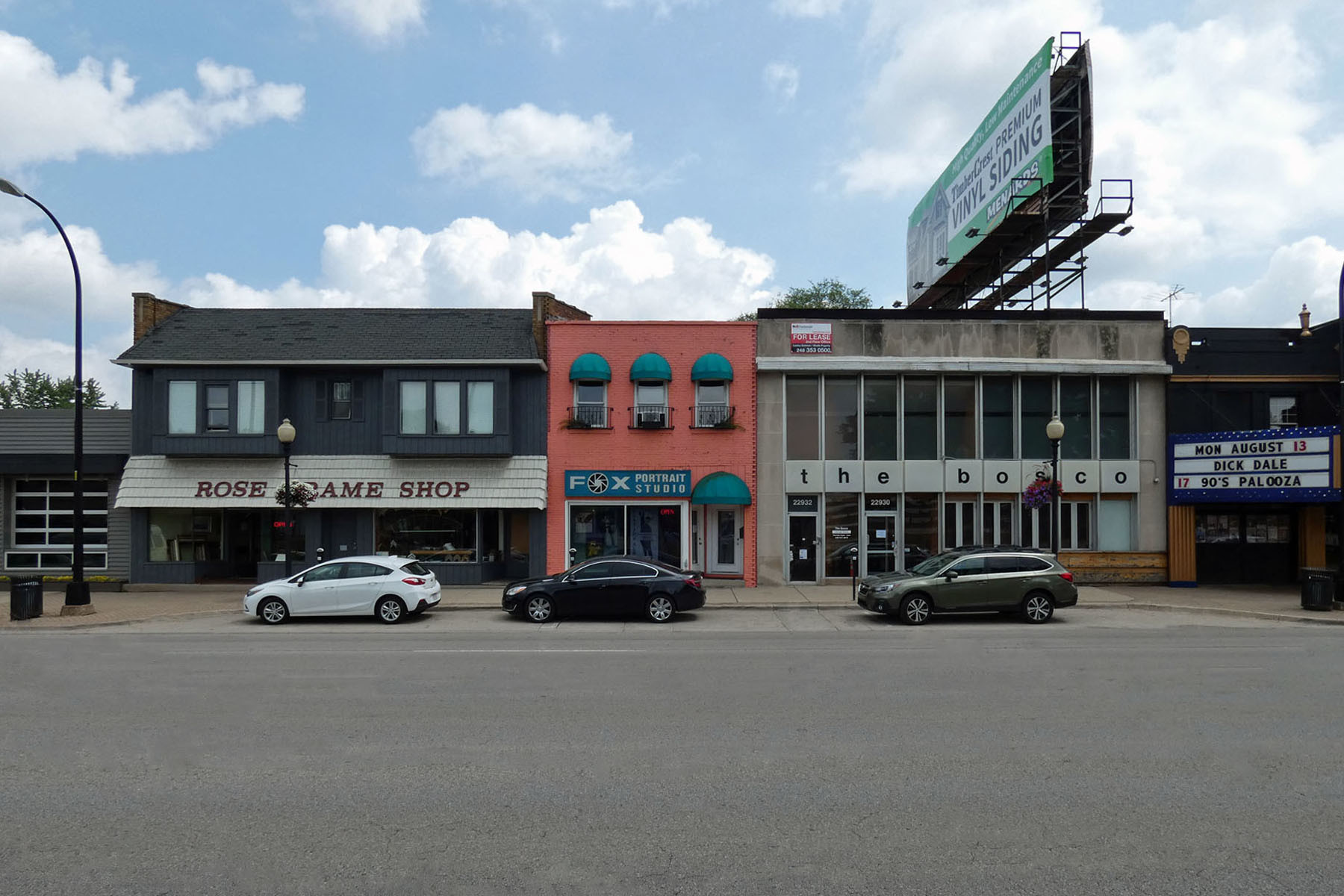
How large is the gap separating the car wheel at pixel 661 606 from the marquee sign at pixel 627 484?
5792 mm

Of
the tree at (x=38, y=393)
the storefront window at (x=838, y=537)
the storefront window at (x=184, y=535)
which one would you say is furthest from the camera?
the tree at (x=38, y=393)

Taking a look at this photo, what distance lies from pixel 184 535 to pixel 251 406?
448cm

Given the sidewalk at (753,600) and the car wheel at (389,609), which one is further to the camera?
the sidewalk at (753,600)

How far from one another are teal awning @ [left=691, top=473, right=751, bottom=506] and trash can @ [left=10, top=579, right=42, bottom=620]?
49.4 ft

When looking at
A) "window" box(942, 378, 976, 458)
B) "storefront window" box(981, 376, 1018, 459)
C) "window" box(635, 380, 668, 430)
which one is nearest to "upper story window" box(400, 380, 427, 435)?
"window" box(635, 380, 668, 430)

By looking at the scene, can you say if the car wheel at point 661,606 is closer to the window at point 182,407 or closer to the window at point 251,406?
the window at point 251,406

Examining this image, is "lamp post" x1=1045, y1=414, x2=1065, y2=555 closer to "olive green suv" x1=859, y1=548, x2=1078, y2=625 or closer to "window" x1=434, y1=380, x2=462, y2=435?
"olive green suv" x1=859, y1=548, x2=1078, y2=625

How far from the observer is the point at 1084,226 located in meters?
25.3

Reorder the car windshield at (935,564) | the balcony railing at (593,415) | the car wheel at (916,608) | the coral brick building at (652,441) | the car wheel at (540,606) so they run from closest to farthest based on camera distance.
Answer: the car wheel at (916,608) < the car windshield at (935,564) < the car wheel at (540,606) < the coral brick building at (652,441) < the balcony railing at (593,415)

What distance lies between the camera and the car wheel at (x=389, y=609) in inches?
687

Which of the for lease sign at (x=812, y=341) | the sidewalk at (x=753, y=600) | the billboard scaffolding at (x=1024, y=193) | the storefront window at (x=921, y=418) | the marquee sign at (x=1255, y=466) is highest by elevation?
the billboard scaffolding at (x=1024, y=193)

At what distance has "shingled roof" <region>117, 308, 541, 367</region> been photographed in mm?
22875

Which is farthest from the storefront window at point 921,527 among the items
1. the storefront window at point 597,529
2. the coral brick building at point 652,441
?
the storefront window at point 597,529

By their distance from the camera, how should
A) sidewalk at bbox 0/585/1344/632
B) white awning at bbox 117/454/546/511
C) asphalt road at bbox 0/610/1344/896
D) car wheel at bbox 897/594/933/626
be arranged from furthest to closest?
white awning at bbox 117/454/546/511
sidewalk at bbox 0/585/1344/632
car wheel at bbox 897/594/933/626
asphalt road at bbox 0/610/1344/896
